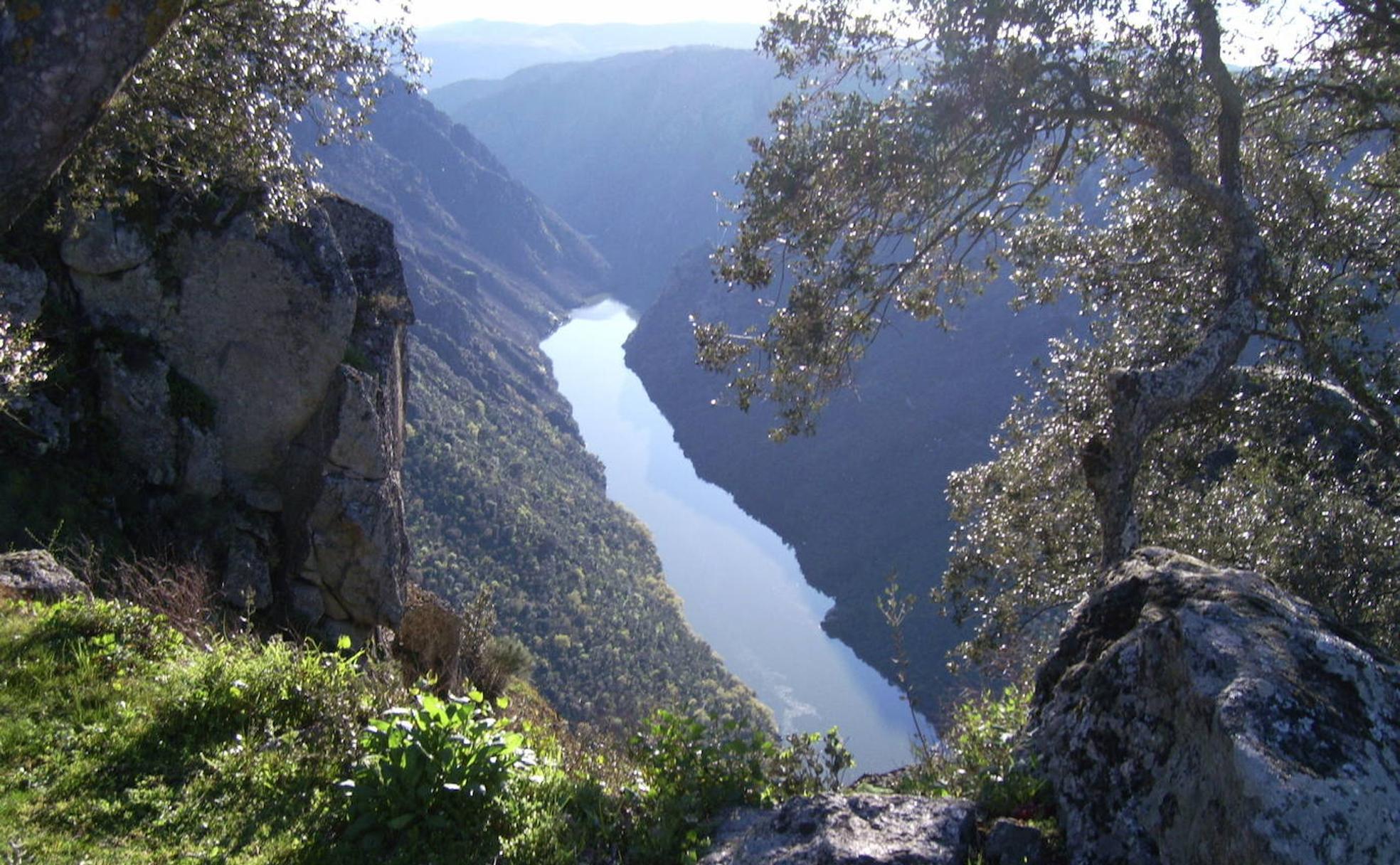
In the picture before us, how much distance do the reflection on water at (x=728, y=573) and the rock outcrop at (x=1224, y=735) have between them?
1617 inches

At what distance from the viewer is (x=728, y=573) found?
74.7 m

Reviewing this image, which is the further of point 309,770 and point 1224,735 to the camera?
point 309,770

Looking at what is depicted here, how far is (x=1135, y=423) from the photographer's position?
5199 mm

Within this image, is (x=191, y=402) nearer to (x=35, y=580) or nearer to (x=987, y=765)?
(x=35, y=580)

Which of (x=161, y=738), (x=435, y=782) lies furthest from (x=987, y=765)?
(x=161, y=738)

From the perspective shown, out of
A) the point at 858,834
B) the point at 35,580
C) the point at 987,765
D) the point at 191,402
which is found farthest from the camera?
the point at 191,402

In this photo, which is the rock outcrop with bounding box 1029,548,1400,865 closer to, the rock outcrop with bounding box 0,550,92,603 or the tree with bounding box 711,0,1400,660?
the tree with bounding box 711,0,1400,660

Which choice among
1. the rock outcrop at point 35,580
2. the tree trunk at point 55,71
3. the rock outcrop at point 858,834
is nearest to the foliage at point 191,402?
the rock outcrop at point 35,580

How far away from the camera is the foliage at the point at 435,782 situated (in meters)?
3.23

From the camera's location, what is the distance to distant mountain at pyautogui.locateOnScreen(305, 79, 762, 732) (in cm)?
4178

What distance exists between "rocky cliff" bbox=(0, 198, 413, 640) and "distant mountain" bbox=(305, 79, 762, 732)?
117 inches

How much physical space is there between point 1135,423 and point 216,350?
29.1 feet

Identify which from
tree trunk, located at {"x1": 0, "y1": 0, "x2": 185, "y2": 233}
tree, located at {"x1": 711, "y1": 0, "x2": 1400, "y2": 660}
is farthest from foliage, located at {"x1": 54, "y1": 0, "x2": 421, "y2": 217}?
tree, located at {"x1": 711, "y1": 0, "x2": 1400, "y2": 660}

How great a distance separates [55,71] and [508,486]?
2044 inches
